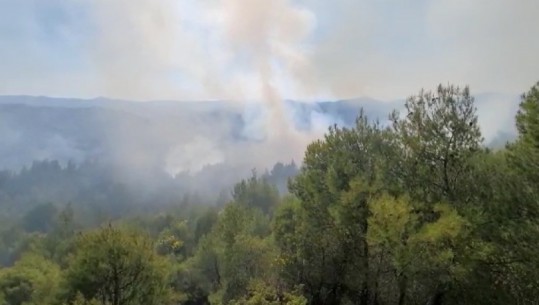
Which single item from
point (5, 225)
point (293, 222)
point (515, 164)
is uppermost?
point (515, 164)

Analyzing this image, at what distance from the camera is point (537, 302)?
19500 millimetres

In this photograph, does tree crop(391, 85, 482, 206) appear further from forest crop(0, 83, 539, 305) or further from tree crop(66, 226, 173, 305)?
tree crop(66, 226, 173, 305)

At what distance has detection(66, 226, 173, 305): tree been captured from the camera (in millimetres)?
33594

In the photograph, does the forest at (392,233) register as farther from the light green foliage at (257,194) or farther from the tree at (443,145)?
the light green foliage at (257,194)

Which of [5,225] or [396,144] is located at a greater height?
[396,144]

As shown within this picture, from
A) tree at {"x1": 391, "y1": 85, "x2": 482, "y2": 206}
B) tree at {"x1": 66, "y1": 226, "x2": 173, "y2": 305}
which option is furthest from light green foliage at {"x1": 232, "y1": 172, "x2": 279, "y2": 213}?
tree at {"x1": 391, "y1": 85, "x2": 482, "y2": 206}

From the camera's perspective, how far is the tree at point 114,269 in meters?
33.6

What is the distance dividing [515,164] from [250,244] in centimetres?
2718

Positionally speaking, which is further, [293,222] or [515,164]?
[293,222]

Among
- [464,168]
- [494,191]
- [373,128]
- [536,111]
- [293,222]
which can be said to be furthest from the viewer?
[293,222]

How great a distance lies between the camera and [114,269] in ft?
111

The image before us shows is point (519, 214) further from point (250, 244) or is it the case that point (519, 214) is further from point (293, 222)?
point (250, 244)

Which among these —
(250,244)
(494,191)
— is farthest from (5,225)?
(494,191)

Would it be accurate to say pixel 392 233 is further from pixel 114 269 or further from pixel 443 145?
pixel 114 269
